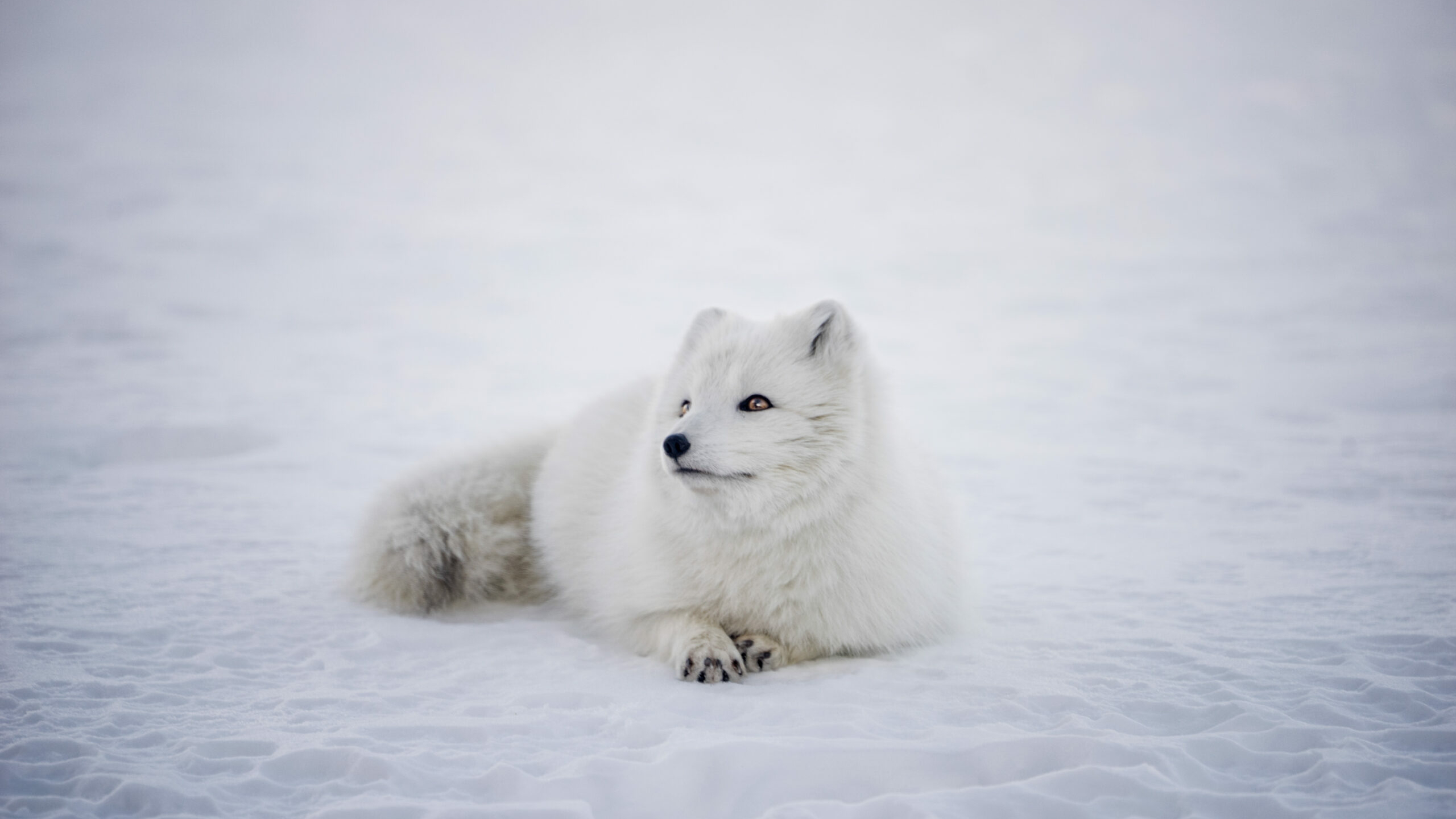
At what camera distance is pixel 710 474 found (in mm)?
2635

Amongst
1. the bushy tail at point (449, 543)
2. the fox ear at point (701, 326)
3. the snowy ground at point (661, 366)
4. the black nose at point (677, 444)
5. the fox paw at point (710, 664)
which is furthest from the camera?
the bushy tail at point (449, 543)

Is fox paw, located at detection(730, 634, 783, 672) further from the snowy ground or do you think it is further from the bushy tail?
the bushy tail

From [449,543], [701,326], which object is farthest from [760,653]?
[449,543]

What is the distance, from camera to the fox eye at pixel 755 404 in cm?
277

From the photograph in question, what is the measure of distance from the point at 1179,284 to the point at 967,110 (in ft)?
79.9

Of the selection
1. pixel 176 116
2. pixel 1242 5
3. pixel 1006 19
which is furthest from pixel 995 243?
pixel 1006 19

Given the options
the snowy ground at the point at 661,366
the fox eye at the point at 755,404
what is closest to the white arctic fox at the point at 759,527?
the fox eye at the point at 755,404

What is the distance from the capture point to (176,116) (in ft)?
88.1

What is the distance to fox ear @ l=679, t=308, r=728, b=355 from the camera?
3191 mm

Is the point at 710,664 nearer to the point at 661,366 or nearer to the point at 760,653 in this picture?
the point at 760,653

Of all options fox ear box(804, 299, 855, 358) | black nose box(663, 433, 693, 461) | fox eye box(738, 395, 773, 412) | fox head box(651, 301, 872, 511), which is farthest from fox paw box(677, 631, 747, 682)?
fox ear box(804, 299, 855, 358)

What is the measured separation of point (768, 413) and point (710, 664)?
837 millimetres

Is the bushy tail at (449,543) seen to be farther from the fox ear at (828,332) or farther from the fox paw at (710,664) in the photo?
the fox ear at (828,332)

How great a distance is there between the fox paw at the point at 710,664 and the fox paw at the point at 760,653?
53 millimetres
